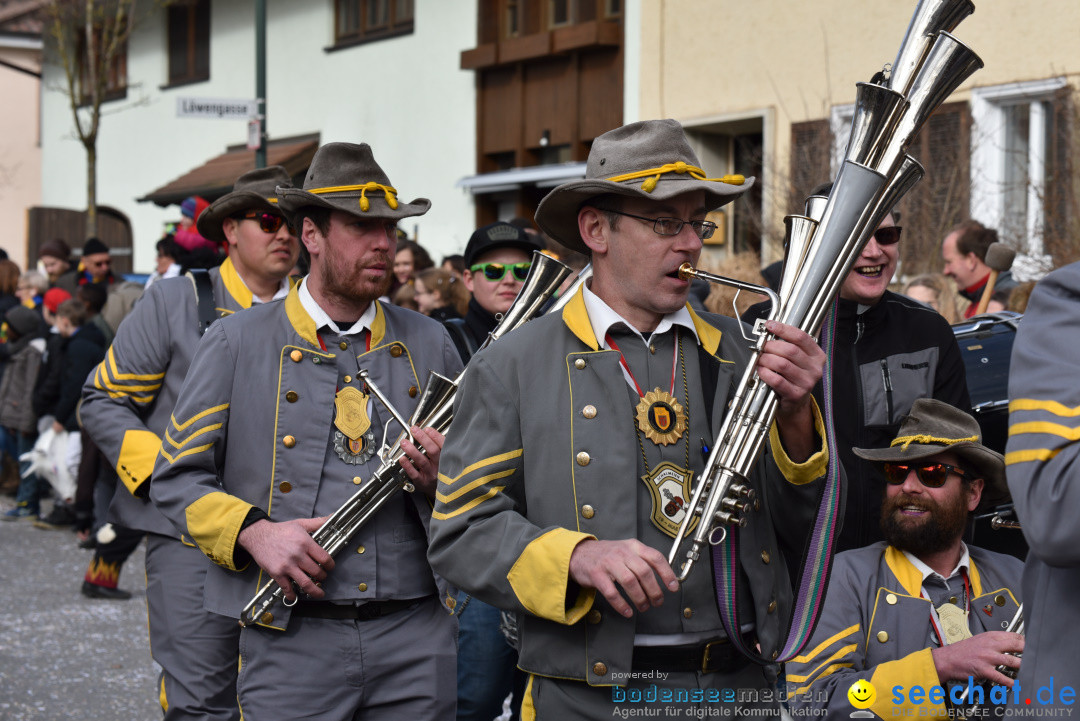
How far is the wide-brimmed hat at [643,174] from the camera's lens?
9.82 feet

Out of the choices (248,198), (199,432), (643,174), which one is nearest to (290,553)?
(199,432)

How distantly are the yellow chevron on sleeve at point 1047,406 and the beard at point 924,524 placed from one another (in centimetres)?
191

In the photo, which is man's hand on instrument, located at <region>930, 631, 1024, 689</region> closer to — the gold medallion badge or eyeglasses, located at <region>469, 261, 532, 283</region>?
the gold medallion badge

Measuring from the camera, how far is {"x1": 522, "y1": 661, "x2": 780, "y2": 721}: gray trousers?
288 centimetres

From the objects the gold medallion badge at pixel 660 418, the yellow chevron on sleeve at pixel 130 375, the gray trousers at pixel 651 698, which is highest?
the gold medallion badge at pixel 660 418

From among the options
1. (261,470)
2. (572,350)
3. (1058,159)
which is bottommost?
(261,470)

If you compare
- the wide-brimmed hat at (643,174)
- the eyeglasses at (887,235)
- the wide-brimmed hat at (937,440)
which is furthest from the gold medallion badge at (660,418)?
the eyeglasses at (887,235)

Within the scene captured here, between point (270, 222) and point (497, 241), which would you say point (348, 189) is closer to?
point (270, 222)

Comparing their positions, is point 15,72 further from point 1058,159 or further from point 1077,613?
point 1077,613

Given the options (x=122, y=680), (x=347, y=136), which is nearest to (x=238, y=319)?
(x=122, y=680)

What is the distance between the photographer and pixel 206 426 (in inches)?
153

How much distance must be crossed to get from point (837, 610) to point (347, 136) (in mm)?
17974

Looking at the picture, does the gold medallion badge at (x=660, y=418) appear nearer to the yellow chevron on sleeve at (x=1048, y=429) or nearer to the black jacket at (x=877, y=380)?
the yellow chevron on sleeve at (x=1048, y=429)

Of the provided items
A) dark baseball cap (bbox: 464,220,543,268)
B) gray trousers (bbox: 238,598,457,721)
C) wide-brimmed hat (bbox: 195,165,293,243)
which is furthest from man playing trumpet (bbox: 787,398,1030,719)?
wide-brimmed hat (bbox: 195,165,293,243)
